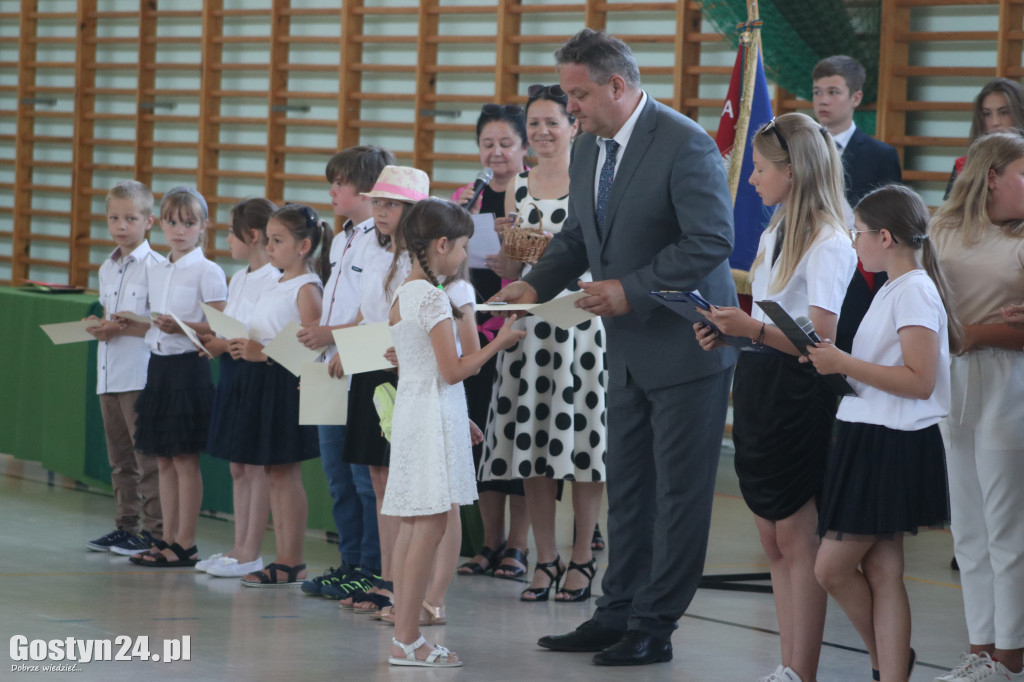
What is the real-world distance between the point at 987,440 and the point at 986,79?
350cm

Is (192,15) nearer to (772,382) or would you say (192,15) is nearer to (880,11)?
(880,11)

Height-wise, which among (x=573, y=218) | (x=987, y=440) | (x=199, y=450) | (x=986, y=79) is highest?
(x=986, y=79)

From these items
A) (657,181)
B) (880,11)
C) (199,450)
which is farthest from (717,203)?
(880,11)

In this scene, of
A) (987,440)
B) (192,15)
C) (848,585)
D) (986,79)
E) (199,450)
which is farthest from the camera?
(192,15)

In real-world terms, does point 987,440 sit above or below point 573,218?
below

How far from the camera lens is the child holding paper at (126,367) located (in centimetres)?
468

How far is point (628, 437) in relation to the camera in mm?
3328

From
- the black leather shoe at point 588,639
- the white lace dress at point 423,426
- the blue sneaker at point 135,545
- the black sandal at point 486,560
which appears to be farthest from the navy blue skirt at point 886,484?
the blue sneaker at point 135,545

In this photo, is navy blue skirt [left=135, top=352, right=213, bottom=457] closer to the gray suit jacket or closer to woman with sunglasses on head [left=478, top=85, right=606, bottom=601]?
woman with sunglasses on head [left=478, top=85, right=606, bottom=601]

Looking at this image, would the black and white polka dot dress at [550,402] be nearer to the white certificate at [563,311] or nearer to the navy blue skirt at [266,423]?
the navy blue skirt at [266,423]

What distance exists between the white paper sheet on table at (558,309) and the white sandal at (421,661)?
861 millimetres

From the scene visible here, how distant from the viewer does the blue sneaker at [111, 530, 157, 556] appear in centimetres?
457

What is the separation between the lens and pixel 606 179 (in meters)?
3.30

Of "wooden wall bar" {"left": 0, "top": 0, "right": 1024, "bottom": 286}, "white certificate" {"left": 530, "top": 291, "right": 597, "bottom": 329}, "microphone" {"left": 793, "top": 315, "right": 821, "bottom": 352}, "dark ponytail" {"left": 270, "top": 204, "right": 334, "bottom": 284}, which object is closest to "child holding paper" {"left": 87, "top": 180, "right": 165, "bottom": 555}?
"dark ponytail" {"left": 270, "top": 204, "right": 334, "bottom": 284}
